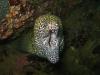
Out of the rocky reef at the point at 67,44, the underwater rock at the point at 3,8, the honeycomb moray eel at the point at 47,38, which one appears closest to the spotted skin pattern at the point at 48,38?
the honeycomb moray eel at the point at 47,38

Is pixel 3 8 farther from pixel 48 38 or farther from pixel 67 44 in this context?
pixel 67 44

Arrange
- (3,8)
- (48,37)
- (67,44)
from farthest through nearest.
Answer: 1. (67,44)
2. (48,37)
3. (3,8)

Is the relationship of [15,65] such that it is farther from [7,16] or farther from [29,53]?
[7,16]

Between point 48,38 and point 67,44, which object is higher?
A: point 48,38

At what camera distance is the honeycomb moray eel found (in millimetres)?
3975

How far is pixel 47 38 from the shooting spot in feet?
13.1

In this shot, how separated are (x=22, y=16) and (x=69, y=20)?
0.82 metres

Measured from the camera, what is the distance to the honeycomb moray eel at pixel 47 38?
13.0ft

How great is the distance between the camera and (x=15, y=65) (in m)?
3.97

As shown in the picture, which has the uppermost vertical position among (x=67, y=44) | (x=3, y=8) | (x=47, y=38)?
(x=3, y=8)

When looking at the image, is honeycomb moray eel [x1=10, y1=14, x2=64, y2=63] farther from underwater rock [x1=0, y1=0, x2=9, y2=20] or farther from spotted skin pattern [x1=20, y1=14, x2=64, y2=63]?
underwater rock [x1=0, y1=0, x2=9, y2=20]

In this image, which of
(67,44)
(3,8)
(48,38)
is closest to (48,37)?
(48,38)

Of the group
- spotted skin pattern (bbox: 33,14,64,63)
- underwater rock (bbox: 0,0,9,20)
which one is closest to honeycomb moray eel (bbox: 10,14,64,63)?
spotted skin pattern (bbox: 33,14,64,63)

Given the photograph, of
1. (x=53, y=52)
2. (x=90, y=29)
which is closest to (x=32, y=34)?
(x=53, y=52)
